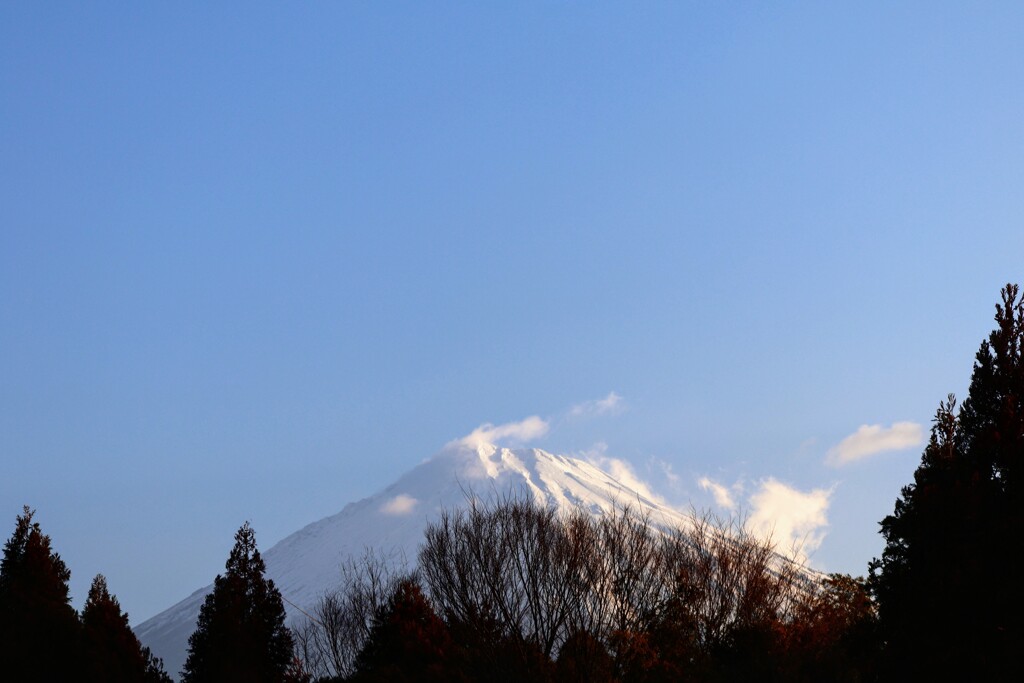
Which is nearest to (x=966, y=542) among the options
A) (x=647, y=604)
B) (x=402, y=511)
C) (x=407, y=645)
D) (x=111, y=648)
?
(x=647, y=604)

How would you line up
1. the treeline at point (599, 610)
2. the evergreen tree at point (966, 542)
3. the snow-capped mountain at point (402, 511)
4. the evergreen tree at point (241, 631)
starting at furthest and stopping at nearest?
the snow-capped mountain at point (402, 511)
the evergreen tree at point (241, 631)
the treeline at point (599, 610)
the evergreen tree at point (966, 542)

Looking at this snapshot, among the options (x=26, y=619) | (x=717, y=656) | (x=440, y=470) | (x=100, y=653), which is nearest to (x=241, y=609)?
(x=100, y=653)

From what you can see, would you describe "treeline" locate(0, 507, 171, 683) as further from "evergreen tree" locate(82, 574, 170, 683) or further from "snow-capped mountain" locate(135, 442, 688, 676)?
"snow-capped mountain" locate(135, 442, 688, 676)

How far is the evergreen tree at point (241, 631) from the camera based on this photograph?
33594 mm

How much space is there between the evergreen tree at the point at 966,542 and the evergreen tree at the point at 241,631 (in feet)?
65.3

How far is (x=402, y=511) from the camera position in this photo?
609ft

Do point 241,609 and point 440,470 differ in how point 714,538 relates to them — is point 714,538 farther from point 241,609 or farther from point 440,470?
point 440,470

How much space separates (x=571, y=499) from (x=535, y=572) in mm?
133639

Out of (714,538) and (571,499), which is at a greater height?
(571,499)

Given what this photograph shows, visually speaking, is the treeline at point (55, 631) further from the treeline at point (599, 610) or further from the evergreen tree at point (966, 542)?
the evergreen tree at point (966, 542)

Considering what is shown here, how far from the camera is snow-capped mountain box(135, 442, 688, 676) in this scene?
16512 centimetres

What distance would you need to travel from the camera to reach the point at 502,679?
92.1ft

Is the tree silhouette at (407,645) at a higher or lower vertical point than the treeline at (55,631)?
lower

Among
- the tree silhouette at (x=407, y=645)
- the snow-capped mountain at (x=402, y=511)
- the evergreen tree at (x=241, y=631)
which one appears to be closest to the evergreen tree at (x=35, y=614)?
the evergreen tree at (x=241, y=631)
